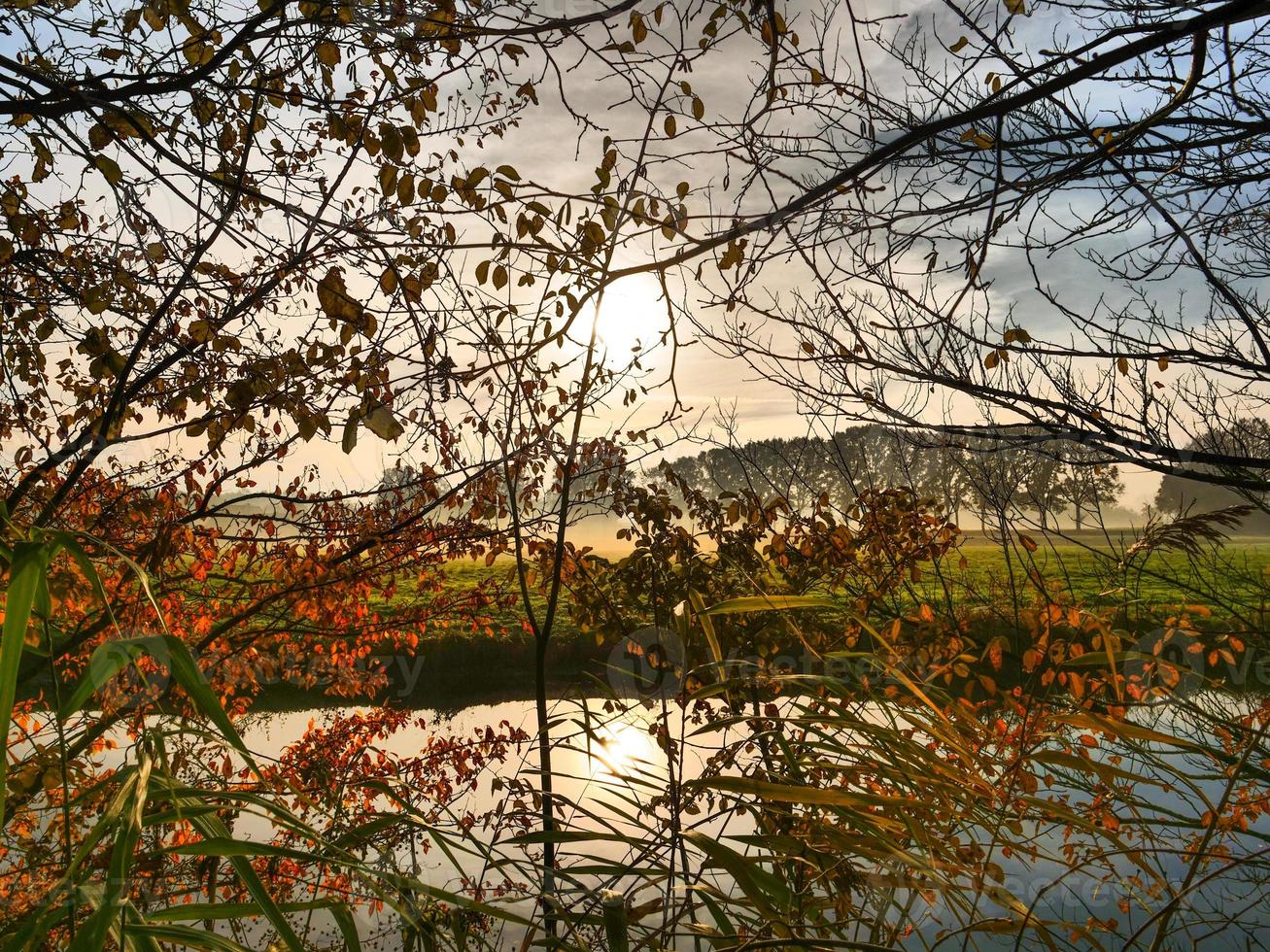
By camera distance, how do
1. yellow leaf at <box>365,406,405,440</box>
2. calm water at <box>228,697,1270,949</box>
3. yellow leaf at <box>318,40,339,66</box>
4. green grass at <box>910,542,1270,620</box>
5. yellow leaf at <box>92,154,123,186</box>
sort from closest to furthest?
calm water at <box>228,697,1270,949</box>
yellow leaf at <box>365,406,405,440</box>
yellow leaf at <box>92,154,123,186</box>
yellow leaf at <box>318,40,339,66</box>
green grass at <box>910,542,1270,620</box>

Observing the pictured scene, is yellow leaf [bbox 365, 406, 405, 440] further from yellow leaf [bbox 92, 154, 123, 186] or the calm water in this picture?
yellow leaf [bbox 92, 154, 123, 186]

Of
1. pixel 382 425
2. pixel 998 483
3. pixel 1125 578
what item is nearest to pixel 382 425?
pixel 382 425

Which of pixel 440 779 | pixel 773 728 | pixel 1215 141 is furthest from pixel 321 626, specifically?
pixel 1215 141

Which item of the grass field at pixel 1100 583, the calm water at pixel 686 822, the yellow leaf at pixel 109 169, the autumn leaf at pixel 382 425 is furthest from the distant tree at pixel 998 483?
the yellow leaf at pixel 109 169

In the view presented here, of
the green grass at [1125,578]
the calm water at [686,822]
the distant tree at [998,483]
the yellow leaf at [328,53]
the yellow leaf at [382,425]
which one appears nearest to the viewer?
the calm water at [686,822]

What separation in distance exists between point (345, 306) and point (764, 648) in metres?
3.09

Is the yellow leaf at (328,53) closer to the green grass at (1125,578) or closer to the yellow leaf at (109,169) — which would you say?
the yellow leaf at (109,169)

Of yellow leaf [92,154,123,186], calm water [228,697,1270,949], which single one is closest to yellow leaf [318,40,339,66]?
yellow leaf [92,154,123,186]

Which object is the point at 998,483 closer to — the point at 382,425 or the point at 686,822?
the point at 686,822

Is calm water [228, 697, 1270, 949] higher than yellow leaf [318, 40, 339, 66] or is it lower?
lower

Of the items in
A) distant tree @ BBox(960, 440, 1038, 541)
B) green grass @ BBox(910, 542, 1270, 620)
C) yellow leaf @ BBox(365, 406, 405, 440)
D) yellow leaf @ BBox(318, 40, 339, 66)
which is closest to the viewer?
yellow leaf @ BBox(365, 406, 405, 440)

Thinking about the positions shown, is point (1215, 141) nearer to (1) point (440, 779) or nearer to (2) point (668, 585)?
(2) point (668, 585)

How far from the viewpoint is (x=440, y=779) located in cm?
649

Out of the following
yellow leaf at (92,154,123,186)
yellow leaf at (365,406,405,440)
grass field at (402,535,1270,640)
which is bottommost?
grass field at (402,535,1270,640)
